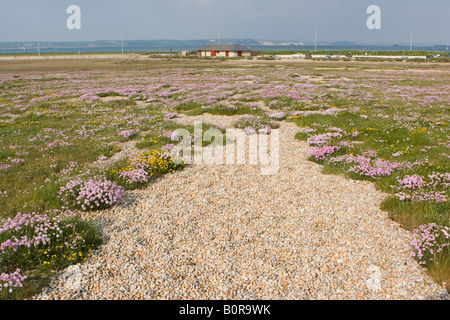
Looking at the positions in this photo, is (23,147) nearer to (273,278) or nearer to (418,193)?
(273,278)

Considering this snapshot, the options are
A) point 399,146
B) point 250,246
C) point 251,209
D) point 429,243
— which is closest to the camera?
point 429,243

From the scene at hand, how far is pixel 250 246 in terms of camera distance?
24.6 feet

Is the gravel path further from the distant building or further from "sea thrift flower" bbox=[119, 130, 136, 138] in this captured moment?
the distant building

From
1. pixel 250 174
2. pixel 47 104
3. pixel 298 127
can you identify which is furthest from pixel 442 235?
pixel 47 104

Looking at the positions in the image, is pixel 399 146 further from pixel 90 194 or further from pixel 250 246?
pixel 90 194

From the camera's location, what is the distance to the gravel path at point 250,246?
5.96 metres

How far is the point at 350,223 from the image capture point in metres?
8.39

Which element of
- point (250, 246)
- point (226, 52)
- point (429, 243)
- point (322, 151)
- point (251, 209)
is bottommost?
point (250, 246)

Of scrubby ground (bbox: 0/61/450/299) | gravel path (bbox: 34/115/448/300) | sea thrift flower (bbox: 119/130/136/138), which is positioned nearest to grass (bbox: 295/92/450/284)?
scrubby ground (bbox: 0/61/450/299)

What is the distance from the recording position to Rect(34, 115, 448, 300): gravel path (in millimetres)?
5957

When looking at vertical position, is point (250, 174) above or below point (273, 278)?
above

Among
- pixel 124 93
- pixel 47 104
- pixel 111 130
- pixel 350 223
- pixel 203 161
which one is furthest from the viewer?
pixel 124 93

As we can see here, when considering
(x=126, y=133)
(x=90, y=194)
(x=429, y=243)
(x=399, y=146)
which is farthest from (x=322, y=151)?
(x=126, y=133)

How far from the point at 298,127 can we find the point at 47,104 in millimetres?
22721
